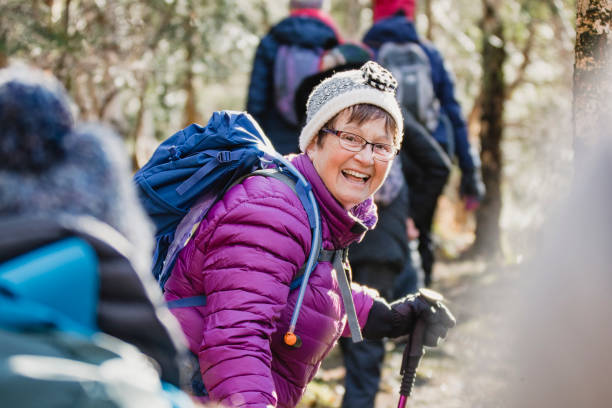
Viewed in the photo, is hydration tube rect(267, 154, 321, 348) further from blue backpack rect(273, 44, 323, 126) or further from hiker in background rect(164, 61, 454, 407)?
blue backpack rect(273, 44, 323, 126)

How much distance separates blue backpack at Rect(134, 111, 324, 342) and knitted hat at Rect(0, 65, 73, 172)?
3.56 feet

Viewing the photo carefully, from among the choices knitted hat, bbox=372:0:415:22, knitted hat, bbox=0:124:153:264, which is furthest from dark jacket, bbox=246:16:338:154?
knitted hat, bbox=0:124:153:264

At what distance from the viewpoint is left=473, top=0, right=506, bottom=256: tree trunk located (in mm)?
12531

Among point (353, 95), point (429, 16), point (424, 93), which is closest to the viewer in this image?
point (353, 95)

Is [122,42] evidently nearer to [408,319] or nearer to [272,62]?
[272,62]

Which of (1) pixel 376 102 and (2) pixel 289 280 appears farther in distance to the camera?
(1) pixel 376 102

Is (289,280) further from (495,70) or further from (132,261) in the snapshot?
(495,70)

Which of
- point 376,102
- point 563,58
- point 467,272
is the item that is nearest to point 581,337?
point 376,102

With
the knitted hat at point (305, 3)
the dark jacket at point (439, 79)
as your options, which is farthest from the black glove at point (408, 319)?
the knitted hat at point (305, 3)

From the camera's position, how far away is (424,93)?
5961mm

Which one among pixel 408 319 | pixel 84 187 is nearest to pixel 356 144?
pixel 408 319

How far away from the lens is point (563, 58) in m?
13.3

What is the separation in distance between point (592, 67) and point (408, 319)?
1697 millimetres

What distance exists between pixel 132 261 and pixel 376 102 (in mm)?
1653
